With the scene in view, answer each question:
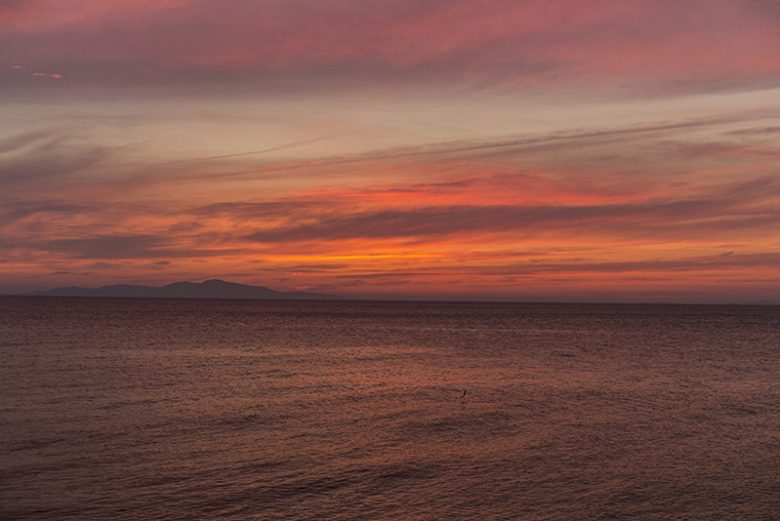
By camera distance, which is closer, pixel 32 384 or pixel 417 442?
pixel 417 442

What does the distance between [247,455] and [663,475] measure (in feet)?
50.1

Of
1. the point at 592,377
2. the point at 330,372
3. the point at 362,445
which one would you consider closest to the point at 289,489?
the point at 362,445

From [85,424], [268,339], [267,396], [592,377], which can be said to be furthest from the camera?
[268,339]

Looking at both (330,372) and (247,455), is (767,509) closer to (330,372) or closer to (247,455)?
(247,455)

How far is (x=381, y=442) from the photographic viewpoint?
28.9m

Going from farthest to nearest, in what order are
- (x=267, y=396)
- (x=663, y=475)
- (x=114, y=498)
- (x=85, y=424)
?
(x=267, y=396) < (x=85, y=424) < (x=663, y=475) < (x=114, y=498)

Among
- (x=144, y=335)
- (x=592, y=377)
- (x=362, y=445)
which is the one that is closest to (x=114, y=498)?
(x=362, y=445)

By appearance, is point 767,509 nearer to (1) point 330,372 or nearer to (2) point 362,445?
(2) point 362,445

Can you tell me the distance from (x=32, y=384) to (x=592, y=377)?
3972 cm

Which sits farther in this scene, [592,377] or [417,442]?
[592,377]

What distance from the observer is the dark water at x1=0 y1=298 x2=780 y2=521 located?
827 inches

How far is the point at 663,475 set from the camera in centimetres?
2506

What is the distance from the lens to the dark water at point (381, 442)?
68.9ft

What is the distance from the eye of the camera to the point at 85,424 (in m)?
31.2
